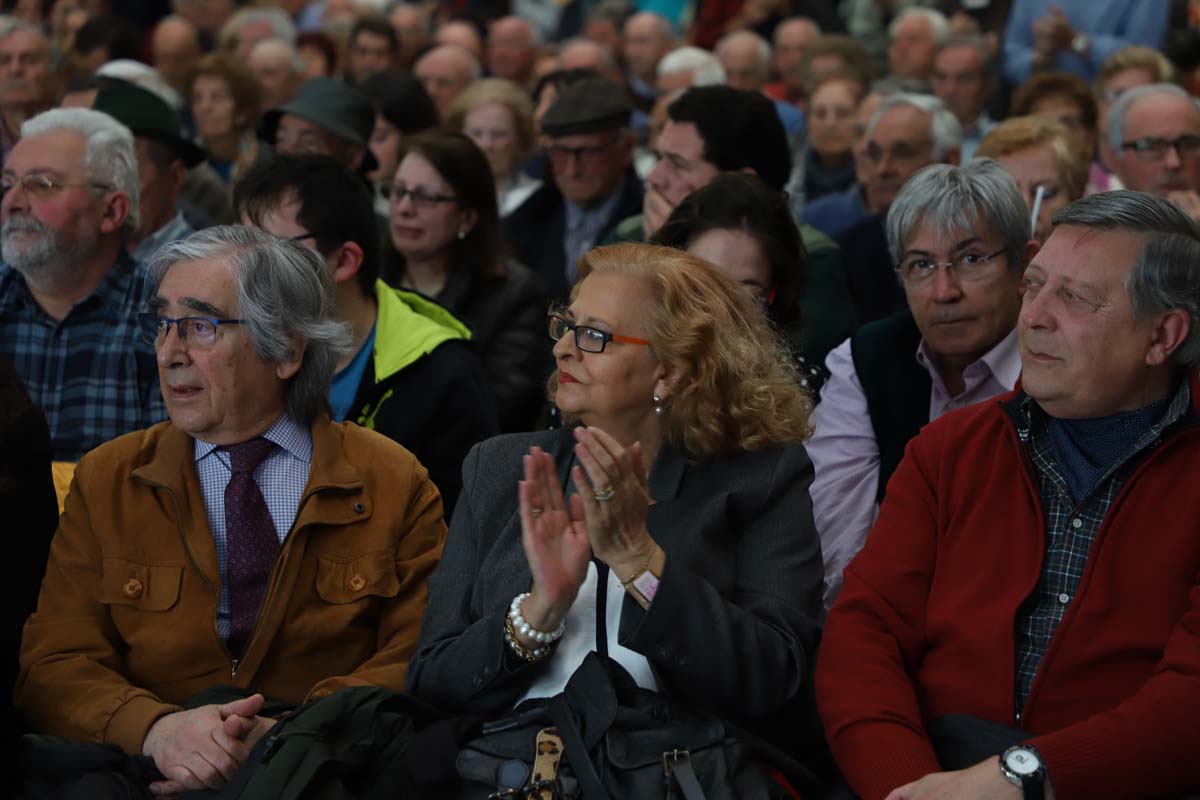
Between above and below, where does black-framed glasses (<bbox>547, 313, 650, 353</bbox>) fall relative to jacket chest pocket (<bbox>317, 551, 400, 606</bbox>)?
above

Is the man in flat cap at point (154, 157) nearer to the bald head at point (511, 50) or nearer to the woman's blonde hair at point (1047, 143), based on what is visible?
the woman's blonde hair at point (1047, 143)

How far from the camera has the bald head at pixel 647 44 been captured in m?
11.3

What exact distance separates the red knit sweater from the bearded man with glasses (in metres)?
2.22

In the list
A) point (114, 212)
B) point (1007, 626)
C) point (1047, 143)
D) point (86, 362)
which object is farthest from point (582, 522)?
point (1047, 143)

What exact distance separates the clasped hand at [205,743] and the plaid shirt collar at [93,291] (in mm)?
1815

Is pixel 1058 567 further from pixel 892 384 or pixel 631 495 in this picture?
pixel 892 384

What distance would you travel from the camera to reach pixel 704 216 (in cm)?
419

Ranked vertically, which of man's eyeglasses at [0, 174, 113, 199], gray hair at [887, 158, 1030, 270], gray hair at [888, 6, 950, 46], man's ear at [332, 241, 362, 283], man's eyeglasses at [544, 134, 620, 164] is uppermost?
gray hair at [887, 158, 1030, 270]

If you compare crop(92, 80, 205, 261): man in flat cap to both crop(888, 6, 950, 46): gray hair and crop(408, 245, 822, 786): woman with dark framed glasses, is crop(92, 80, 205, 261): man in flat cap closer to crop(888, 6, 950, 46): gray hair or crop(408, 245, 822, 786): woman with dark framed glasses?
crop(408, 245, 822, 786): woman with dark framed glasses

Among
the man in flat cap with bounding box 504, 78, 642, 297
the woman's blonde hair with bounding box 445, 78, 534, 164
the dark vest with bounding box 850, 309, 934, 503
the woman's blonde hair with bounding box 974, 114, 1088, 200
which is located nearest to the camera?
the dark vest with bounding box 850, 309, 934, 503

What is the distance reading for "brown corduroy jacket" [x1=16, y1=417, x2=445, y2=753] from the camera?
130 inches

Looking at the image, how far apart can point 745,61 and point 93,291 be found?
6.30m

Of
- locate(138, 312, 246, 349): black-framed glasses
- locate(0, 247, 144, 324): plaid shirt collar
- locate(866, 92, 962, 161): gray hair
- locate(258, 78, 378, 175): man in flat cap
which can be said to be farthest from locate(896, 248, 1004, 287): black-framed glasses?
locate(258, 78, 378, 175): man in flat cap

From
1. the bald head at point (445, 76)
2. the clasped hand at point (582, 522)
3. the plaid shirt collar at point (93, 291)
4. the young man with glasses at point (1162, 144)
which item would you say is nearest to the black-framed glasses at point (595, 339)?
the clasped hand at point (582, 522)
